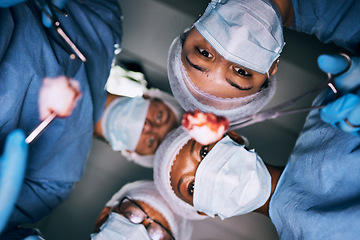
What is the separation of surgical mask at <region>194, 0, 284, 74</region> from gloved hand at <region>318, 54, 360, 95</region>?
0.57 ft

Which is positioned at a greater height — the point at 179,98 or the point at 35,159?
the point at 179,98

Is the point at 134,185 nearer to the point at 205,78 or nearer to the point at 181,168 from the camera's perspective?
the point at 181,168

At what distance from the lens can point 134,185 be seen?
5.02ft

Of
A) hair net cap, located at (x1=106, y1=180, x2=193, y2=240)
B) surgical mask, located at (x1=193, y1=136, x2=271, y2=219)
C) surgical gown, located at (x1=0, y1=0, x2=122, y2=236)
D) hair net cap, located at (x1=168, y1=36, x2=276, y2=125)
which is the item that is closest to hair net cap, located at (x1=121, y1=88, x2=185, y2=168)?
hair net cap, located at (x1=106, y1=180, x2=193, y2=240)

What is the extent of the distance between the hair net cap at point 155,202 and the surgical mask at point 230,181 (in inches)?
12.0

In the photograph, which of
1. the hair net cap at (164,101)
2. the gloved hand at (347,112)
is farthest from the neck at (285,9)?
the hair net cap at (164,101)

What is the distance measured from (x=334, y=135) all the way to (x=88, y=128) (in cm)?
113

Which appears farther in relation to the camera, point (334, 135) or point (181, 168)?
point (181, 168)

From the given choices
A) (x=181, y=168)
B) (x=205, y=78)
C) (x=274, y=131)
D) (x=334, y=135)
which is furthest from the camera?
(x=274, y=131)

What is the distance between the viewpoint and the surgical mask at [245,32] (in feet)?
2.97

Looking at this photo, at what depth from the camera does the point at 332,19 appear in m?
1.01

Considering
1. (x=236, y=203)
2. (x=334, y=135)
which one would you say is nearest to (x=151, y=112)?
(x=236, y=203)

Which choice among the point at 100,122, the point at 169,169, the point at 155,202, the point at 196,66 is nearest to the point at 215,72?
the point at 196,66

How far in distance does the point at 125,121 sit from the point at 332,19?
1135mm
